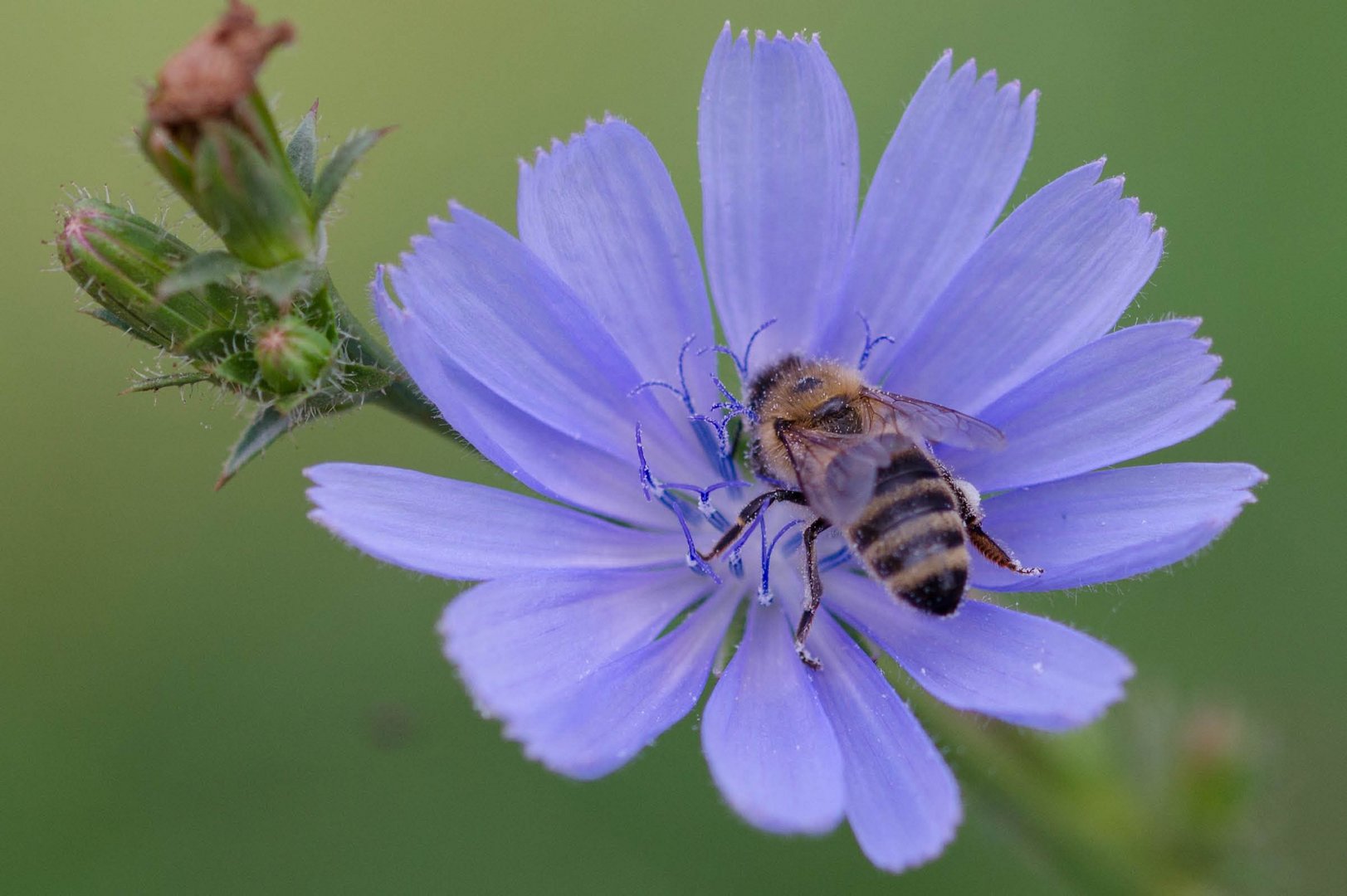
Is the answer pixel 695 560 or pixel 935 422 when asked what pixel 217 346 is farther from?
pixel 935 422

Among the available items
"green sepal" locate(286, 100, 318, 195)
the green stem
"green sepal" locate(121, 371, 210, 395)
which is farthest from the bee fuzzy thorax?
"green sepal" locate(121, 371, 210, 395)

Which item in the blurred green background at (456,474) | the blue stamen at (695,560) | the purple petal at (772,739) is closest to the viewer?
the purple petal at (772,739)

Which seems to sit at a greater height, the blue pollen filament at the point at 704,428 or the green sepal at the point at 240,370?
the green sepal at the point at 240,370

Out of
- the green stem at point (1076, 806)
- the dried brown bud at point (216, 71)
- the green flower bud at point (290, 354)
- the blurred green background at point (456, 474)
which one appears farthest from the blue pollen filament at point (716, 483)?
the blurred green background at point (456, 474)

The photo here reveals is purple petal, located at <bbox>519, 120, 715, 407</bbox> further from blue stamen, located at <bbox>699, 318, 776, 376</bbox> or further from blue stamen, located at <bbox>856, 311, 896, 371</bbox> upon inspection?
blue stamen, located at <bbox>856, 311, 896, 371</bbox>

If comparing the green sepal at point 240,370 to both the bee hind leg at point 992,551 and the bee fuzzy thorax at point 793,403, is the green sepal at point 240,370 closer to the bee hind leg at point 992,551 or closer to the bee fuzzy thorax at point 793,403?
the bee fuzzy thorax at point 793,403

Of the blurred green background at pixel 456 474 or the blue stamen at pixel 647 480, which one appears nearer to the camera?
the blue stamen at pixel 647 480

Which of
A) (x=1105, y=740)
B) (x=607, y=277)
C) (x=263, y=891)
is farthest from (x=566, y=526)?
(x=263, y=891)
